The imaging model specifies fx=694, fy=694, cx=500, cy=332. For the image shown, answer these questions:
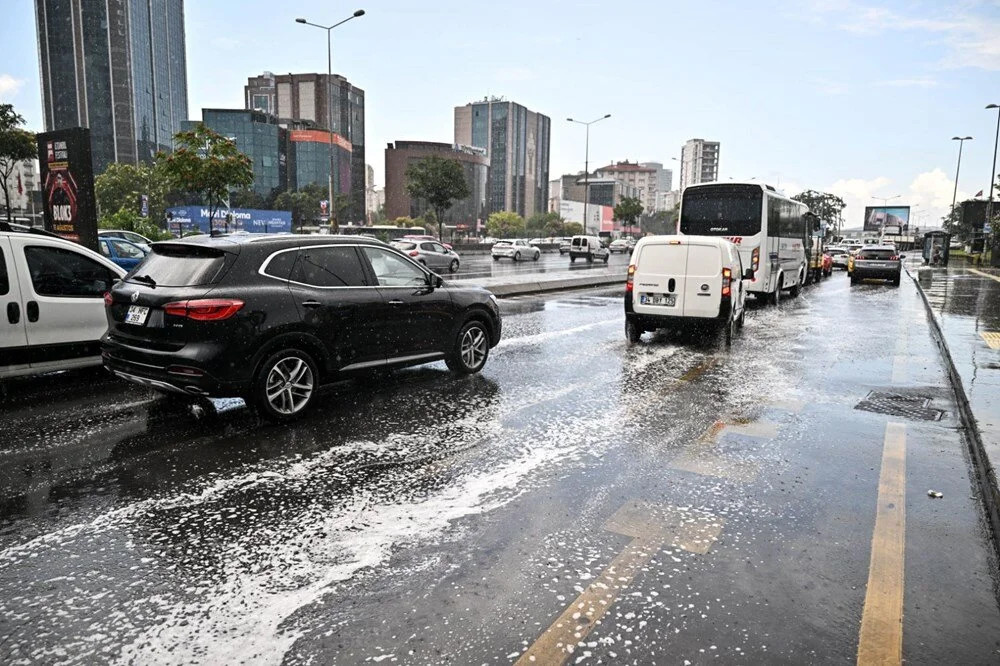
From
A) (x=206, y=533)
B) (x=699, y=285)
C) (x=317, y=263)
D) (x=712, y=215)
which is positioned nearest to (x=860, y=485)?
(x=206, y=533)

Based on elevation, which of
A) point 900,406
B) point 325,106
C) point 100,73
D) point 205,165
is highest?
point 325,106

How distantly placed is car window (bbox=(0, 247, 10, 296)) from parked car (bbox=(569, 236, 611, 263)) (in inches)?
1609

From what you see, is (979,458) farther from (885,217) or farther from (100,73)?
(100,73)

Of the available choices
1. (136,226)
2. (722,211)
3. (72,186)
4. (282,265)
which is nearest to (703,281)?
(282,265)

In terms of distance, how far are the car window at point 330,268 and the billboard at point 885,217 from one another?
85246mm

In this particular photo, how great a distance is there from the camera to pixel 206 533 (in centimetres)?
383

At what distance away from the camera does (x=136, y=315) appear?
5.88 m

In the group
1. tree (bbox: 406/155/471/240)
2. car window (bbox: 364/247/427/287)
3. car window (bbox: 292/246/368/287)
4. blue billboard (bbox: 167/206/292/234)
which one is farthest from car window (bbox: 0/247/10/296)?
blue billboard (bbox: 167/206/292/234)

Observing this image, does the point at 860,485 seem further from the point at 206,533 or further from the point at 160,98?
the point at 160,98

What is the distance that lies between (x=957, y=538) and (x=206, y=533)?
423 cm

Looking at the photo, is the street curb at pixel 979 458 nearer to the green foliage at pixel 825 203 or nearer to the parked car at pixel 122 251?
the parked car at pixel 122 251

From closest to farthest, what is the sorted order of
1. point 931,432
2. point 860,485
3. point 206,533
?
point 206,533 < point 860,485 < point 931,432

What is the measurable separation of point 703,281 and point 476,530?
804cm

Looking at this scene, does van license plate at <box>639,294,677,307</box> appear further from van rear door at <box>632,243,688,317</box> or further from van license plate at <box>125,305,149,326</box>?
van license plate at <box>125,305,149,326</box>
